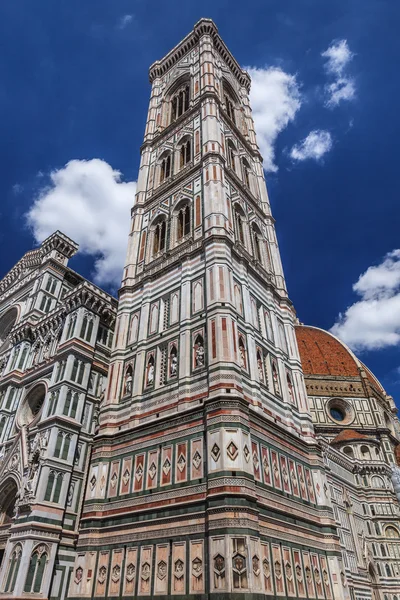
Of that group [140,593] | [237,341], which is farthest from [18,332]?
[140,593]

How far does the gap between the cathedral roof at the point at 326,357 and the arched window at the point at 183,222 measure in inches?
1328

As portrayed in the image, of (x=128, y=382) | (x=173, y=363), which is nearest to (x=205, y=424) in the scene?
(x=173, y=363)

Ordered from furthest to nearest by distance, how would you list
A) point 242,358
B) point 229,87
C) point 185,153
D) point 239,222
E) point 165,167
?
point 229,87 < point 165,167 < point 185,153 < point 239,222 < point 242,358

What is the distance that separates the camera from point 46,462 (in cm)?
1681

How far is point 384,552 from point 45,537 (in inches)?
1035

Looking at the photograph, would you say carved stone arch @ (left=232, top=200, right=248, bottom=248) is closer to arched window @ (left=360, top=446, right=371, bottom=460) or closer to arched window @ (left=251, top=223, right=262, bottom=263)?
arched window @ (left=251, top=223, right=262, bottom=263)

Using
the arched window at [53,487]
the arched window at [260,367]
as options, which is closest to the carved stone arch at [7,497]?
the arched window at [53,487]

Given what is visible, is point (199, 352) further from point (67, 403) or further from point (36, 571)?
point (36, 571)

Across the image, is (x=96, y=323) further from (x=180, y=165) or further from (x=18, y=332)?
(x=180, y=165)

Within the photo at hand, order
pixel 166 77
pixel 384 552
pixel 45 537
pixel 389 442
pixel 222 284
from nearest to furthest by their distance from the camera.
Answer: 1. pixel 45 537
2. pixel 222 284
3. pixel 384 552
4. pixel 166 77
5. pixel 389 442

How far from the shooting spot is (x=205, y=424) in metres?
14.5

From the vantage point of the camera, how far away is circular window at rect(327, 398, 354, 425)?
46719 millimetres

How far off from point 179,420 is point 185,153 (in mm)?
18699

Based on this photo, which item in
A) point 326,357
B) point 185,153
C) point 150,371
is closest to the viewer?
point 150,371
